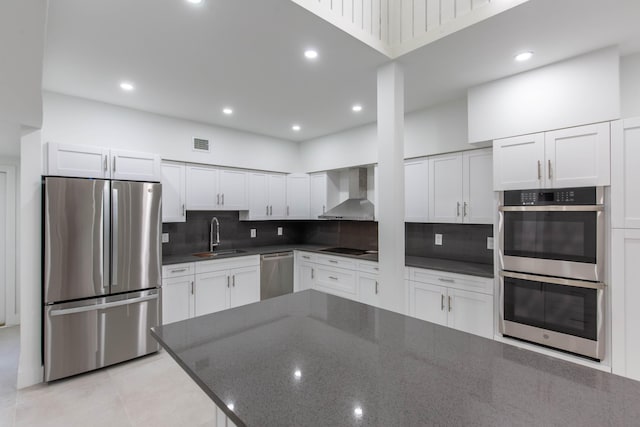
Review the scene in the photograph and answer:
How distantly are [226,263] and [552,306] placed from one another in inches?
138

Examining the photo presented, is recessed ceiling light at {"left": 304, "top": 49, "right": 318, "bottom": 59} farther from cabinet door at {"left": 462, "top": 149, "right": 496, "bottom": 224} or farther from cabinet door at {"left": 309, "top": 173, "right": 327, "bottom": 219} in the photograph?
cabinet door at {"left": 309, "top": 173, "right": 327, "bottom": 219}

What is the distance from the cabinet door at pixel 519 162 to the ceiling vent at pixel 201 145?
3.47 meters

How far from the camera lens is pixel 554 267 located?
7.95 feet

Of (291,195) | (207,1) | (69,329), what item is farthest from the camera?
(291,195)

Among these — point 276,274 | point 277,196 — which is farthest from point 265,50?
point 276,274

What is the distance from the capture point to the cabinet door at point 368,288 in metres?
3.80

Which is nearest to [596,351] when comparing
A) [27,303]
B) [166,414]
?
[166,414]

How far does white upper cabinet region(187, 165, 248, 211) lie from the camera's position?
4.03 meters

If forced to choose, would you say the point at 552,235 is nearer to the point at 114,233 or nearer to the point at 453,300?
the point at 453,300

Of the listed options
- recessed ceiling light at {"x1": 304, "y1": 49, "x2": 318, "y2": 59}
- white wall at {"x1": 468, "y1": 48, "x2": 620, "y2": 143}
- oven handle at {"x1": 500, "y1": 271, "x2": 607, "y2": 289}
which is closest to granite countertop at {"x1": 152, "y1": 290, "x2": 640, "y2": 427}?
oven handle at {"x1": 500, "y1": 271, "x2": 607, "y2": 289}

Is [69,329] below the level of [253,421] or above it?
below

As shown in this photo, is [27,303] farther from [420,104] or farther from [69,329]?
[420,104]

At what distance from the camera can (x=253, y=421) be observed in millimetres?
782

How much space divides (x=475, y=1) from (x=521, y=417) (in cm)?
233
